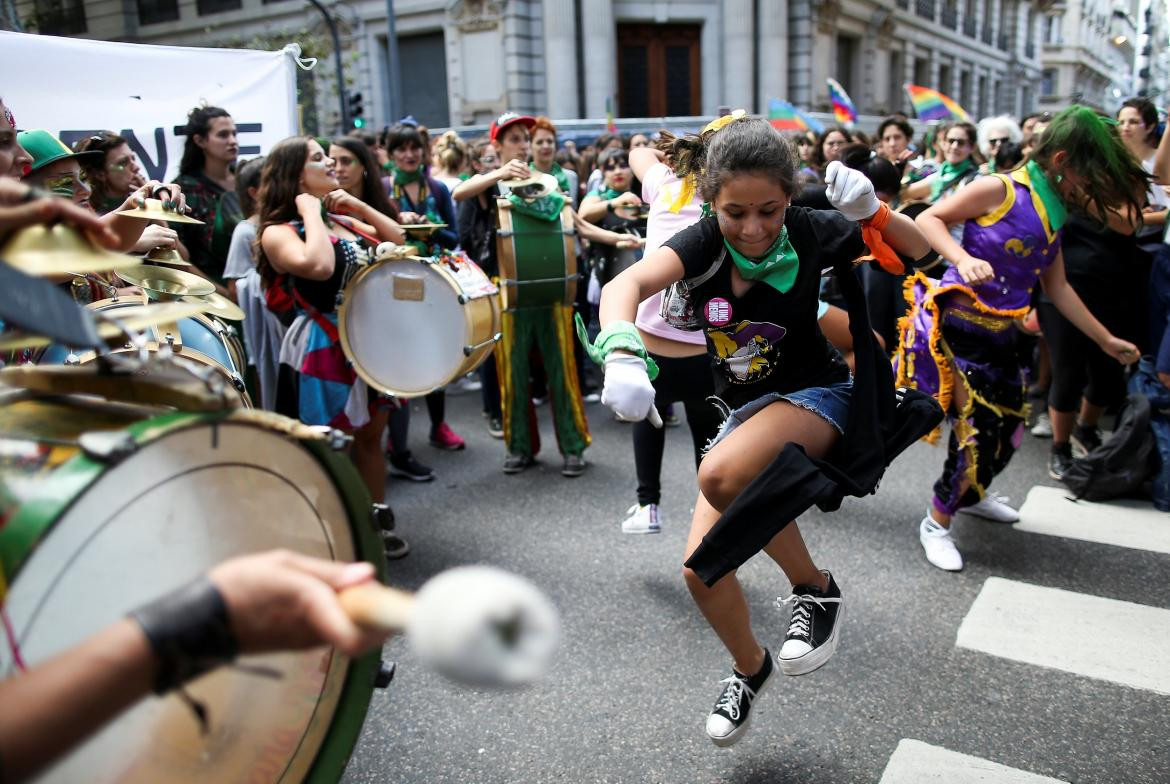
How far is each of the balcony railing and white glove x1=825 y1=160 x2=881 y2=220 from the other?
34.6m

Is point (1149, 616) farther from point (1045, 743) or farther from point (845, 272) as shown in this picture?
point (845, 272)

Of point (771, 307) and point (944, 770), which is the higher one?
point (771, 307)

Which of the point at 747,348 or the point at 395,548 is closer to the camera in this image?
the point at 747,348

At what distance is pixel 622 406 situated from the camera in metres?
1.86

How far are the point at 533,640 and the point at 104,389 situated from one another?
2.60 feet

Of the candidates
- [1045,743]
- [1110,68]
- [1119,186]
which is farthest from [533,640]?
[1110,68]

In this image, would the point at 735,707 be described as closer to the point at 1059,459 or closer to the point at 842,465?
the point at 842,465

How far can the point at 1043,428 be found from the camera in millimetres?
5637

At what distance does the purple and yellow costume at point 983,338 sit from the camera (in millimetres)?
3580

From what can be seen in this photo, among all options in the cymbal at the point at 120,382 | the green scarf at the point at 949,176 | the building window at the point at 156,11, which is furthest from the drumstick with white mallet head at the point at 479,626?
the building window at the point at 156,11

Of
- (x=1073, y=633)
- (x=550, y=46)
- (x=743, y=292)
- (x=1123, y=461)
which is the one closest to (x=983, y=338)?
(x=1073, y=633)

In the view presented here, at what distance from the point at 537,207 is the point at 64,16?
31.5 metres

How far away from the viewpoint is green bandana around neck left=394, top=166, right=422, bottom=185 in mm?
5559

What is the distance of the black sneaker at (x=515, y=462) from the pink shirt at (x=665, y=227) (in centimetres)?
178
